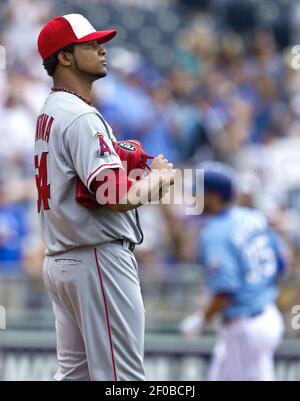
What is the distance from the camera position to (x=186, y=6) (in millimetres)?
14547

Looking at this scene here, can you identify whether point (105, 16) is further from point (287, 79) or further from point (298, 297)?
point (298, 297)

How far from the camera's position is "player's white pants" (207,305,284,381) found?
22.4 feet

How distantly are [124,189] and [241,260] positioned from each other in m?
2.79

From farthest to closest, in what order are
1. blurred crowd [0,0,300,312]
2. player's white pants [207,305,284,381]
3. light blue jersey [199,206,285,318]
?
blurred crowd [0,0,300,312], player's white pants [207,305,284,381], light blue jersey [199,206,285,318]

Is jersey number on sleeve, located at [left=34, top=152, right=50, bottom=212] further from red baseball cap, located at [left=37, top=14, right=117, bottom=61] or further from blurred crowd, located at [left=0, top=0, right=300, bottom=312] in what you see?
blurred crowd, located at [left=0, top=0, right=300, bottom=312]

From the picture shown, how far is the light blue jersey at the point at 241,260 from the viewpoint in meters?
6.72

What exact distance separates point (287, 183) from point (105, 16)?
157 inches

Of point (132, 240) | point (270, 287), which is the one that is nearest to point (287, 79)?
point (270, 287)
